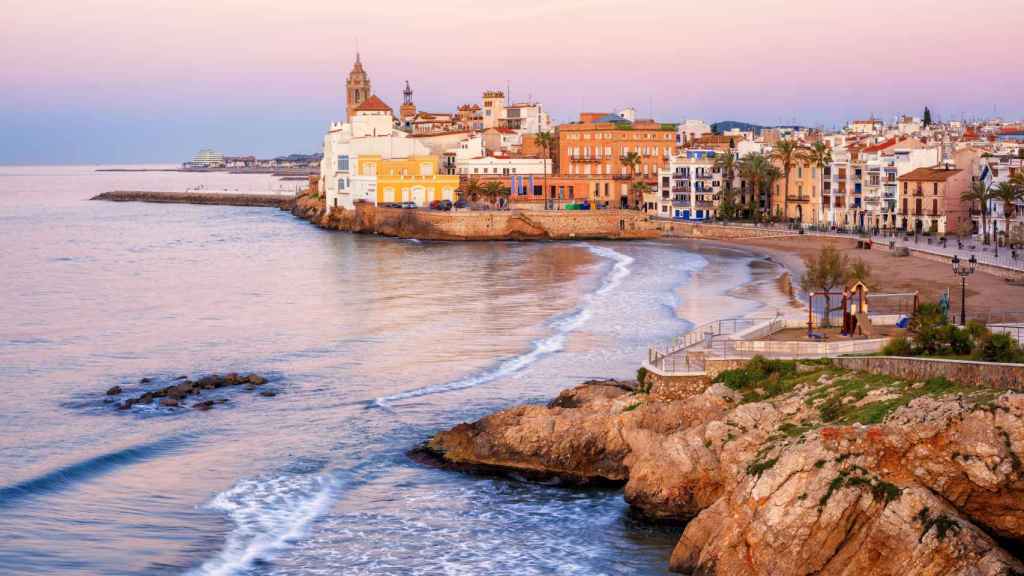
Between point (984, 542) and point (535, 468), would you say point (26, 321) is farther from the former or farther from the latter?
point (984, 542)

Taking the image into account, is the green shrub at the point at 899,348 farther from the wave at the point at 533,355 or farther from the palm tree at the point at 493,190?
the palm tree at the point at 493,190

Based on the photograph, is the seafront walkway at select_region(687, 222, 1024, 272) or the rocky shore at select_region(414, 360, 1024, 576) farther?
the seafront walkway at select_region(687, 222, 1024, 272)

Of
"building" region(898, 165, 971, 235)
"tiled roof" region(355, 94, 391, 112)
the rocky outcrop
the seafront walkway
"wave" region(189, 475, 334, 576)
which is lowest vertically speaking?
"wave" region(189, 475, 334, 576)

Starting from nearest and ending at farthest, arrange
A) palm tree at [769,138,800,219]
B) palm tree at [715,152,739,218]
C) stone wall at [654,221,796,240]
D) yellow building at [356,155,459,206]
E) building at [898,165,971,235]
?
1. building at [898,165,971,235]
2. stone wall at [654,221,796,240]
3. palm tree at [769,138,800,219]
4. palm tree at [715,152,739,218]
5. yellow building at [356,155,459,206]

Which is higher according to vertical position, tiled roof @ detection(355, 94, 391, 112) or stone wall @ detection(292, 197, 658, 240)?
tiled roof @ detection(355, 94, 391, 112)

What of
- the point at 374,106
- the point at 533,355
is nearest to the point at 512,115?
the point at 374,106

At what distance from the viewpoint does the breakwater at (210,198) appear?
164 m

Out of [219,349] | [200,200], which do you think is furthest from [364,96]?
[219,349]

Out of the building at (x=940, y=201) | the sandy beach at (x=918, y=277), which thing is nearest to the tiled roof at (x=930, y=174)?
the building at (x=940, y=201)

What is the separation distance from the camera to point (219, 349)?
42531 millimetres

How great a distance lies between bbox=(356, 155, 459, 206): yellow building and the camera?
108 metres

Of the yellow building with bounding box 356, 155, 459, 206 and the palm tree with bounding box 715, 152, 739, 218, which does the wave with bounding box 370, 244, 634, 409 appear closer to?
the palm tree with bounding box 715, 152, 739, 218

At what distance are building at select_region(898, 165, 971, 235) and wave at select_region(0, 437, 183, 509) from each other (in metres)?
58.7

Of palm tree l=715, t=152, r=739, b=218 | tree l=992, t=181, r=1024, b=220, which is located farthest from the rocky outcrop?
palm tree l=715, t=152, r=739, b=218
